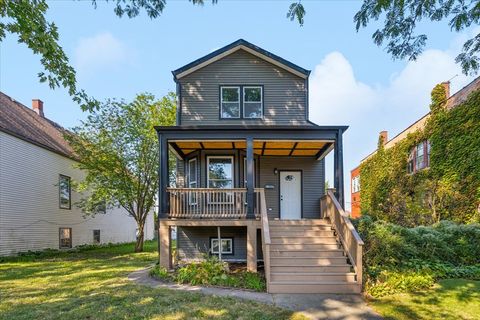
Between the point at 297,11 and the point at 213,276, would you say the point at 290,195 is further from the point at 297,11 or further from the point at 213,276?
the point at 297,11

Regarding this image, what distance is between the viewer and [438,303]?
→ 648cm

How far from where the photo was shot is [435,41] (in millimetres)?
6113

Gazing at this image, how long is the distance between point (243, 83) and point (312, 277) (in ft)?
25.1

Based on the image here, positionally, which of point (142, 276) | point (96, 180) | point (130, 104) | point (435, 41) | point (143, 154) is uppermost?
point (130, 104)

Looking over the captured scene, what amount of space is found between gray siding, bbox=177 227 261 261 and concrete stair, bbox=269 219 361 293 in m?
2.19

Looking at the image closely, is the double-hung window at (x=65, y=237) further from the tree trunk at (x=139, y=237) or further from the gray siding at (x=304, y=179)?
the gray siding at (x=304, y=179)

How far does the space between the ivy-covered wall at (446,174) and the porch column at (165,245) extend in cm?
955

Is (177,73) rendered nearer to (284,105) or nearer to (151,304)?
(284,105)

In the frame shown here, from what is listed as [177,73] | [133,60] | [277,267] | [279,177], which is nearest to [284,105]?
[279,177]

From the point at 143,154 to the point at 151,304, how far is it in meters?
11.8

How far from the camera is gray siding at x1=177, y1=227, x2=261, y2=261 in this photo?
38.8ft

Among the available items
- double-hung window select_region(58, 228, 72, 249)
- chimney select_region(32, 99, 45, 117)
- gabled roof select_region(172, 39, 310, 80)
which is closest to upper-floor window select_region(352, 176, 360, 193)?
gabled roof select_region(172, 39, 310, 80)

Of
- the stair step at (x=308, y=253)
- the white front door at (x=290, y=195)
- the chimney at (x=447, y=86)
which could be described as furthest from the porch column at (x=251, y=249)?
the chimney at (x=447, y=86)

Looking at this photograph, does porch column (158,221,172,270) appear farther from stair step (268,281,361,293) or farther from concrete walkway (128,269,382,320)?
stair step (268,281,361,293)
